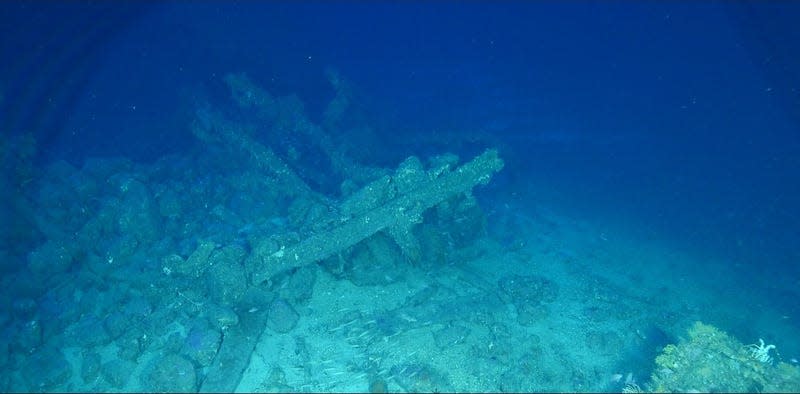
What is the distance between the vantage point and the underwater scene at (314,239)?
243 inches

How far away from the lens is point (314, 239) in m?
6.89

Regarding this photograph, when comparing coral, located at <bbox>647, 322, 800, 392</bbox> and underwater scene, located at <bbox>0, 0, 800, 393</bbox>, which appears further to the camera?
underwater scene, located at <bbox>0, 0, 800, 393</bbox>

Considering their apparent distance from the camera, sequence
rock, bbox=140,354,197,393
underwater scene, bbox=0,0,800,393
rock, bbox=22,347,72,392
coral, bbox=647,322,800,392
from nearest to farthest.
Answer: coral, bbox=647,322,800,392 → rock, bbox=140,354,197,393 → rock, bbox=22,347,72,392 → underwater scene, bbox=0,0,800,393

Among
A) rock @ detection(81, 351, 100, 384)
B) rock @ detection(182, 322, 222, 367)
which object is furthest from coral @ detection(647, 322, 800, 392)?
rock @ detection(81, 351, 100, 384)

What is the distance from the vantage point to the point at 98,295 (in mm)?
7219

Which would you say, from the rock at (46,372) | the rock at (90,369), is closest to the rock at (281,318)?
the rock at (90,369)

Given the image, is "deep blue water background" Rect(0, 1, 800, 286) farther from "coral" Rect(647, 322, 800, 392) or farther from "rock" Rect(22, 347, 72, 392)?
"coral" Rect(647, 322, 800, 392)

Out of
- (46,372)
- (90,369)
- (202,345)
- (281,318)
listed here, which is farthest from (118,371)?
(281,318)

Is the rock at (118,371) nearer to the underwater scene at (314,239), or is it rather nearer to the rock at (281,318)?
the underwater scene at (314,239)

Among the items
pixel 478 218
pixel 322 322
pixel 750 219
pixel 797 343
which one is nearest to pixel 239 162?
pixel 322 322

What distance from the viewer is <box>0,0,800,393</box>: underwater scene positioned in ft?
20.2

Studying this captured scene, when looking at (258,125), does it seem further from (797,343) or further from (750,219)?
(750,219)

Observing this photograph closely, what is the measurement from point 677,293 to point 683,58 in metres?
85.5

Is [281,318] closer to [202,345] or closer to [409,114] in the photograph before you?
[202,345]
